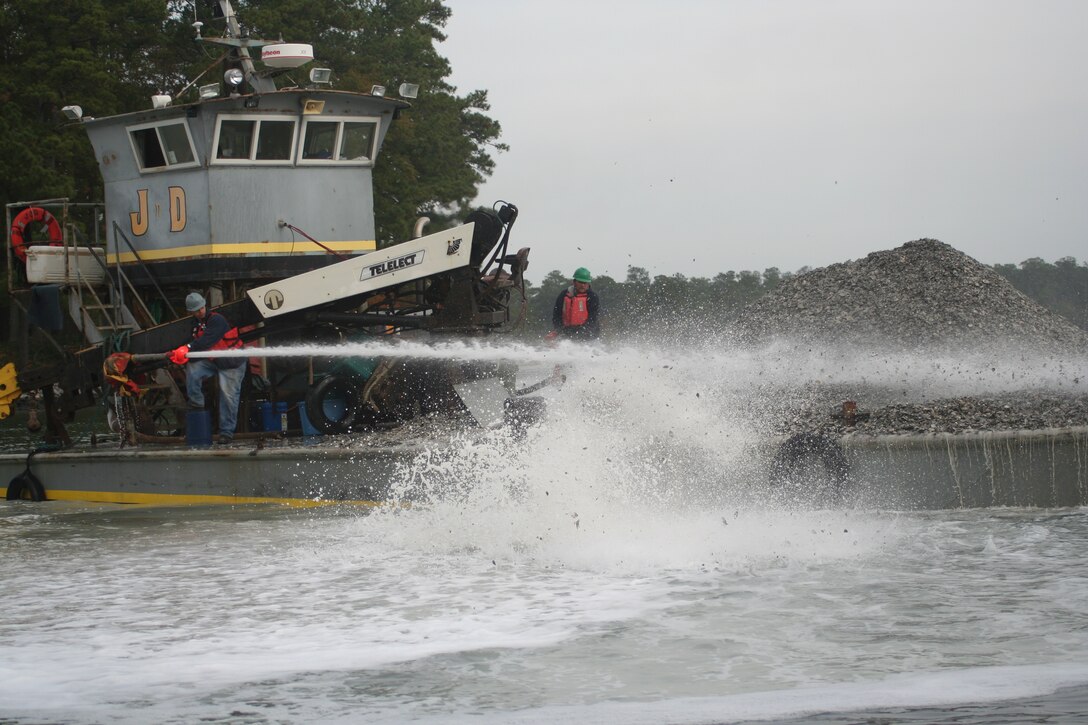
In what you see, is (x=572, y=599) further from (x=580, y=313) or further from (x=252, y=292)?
(x=252, y=292)

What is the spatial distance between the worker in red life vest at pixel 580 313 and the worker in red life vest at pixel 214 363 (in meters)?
3.16

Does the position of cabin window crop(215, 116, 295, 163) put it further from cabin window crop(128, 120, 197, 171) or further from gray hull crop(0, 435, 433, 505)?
gray hull crop(0, 435, 433, 505)

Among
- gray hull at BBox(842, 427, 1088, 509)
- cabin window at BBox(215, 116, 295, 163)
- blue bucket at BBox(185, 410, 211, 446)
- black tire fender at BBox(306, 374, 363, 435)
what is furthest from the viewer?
cabin window at BBox(215, 116, 295, 163)

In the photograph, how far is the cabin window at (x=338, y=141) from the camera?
13.6 meters

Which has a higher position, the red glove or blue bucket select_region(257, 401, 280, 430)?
the red glove

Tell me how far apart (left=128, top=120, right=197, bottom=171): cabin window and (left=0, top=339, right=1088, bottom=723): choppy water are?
12.6ft

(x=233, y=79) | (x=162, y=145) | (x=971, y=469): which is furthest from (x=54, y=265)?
(x=971, y=469)

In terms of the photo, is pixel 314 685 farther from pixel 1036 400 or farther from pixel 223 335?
pixel 1036 400

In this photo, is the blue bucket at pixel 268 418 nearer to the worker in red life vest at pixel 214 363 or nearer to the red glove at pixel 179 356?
the worker in red life vest at pixel 214 363

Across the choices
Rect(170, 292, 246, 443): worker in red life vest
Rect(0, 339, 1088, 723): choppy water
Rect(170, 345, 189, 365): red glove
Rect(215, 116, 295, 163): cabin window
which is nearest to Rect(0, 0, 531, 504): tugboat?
Rect(215, 116, 295, 163): cabin window

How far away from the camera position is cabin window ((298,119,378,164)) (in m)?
13.6

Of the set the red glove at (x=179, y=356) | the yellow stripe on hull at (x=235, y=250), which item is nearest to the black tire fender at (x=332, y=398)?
the red glove at (x=179, y=356)

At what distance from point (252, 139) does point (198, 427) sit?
10.2 feet

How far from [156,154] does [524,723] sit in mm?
9814
